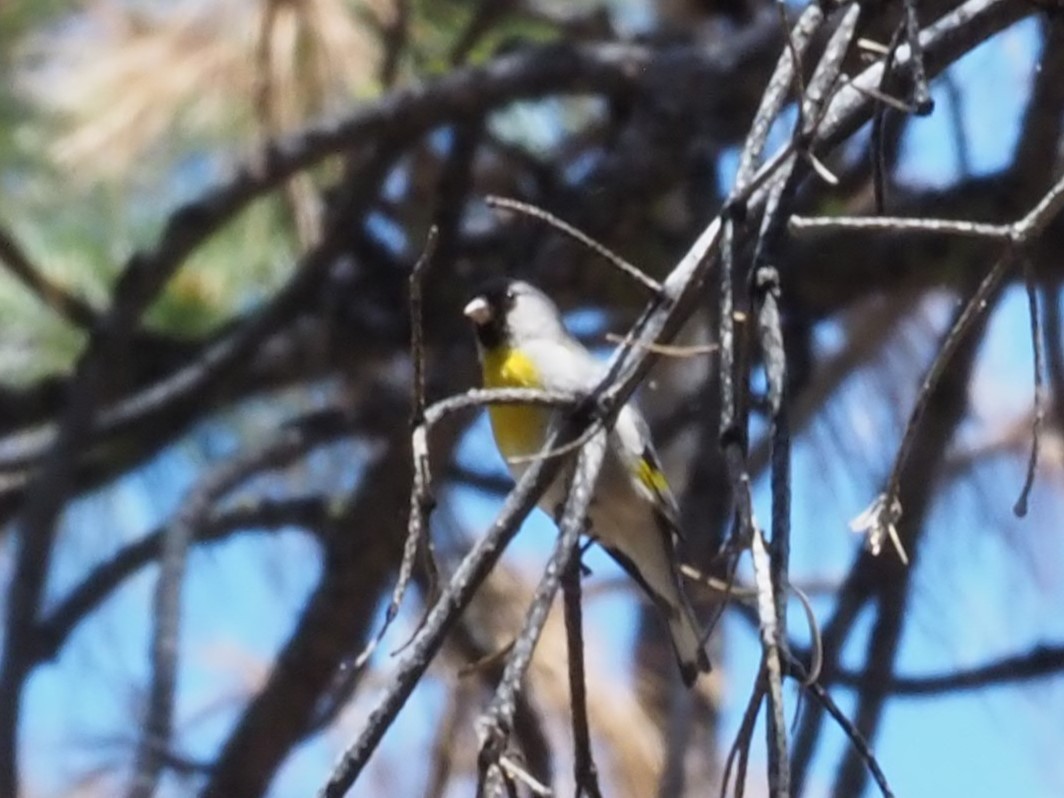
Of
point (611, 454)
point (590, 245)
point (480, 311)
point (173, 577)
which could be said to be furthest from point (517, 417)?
point (590, 245)

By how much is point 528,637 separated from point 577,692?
0.69 ft

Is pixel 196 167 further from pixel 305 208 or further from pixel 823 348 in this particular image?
pixel 823 348

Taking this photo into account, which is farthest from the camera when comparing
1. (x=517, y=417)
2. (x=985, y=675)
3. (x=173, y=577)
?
(x=173, y=577)

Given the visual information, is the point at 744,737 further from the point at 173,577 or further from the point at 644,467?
the point at 173,577

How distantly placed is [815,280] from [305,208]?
36.3 inches

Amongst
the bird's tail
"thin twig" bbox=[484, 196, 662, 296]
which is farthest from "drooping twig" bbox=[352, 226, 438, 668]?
the bird's tail

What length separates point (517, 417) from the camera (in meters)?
2.39

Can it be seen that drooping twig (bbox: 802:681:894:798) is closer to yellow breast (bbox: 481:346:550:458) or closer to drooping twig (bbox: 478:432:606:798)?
drooping twig (bbox: 478:432:606:798)

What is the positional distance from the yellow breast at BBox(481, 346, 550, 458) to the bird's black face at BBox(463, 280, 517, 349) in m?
0.05

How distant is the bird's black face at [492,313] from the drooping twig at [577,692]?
1.26 meters

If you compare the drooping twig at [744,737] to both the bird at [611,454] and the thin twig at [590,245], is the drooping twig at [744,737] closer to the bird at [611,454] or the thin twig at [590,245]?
the thin twig at [590,245]

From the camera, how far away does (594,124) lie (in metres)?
3.68

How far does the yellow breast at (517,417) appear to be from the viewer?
2.37 metres

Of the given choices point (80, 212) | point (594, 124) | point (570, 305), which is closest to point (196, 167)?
point (80, 212)
